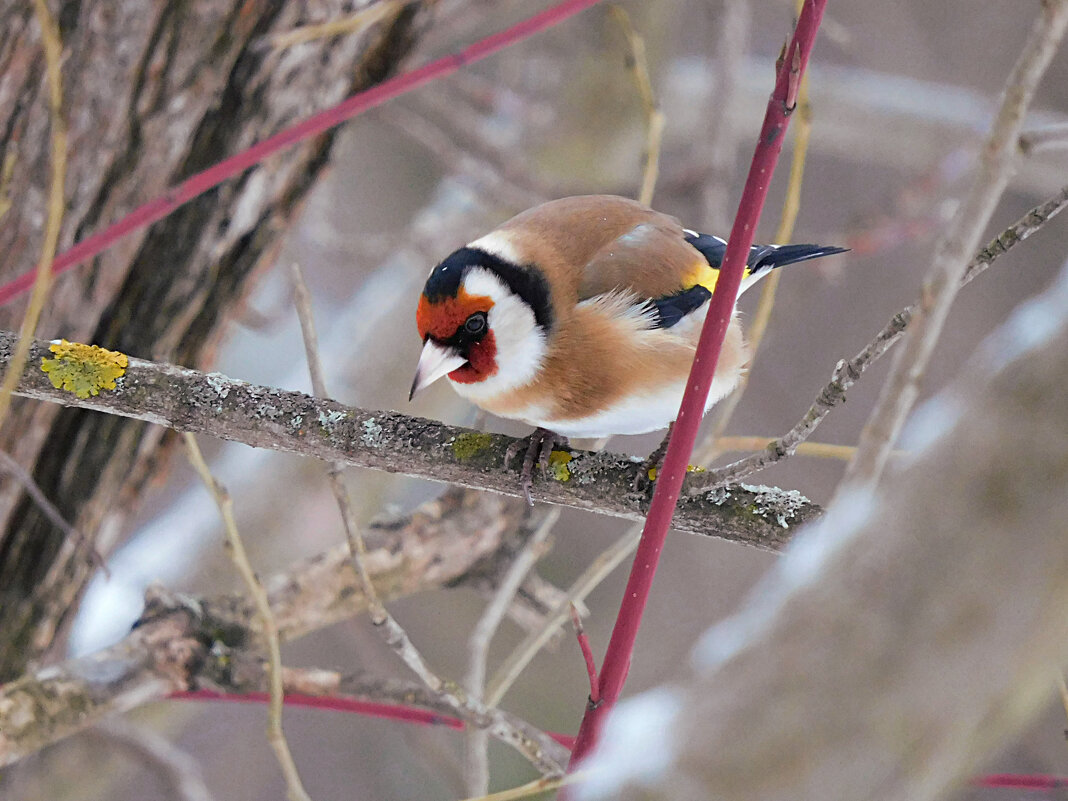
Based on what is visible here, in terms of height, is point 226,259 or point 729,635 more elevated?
point 226,259

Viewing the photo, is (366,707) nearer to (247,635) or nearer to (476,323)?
(247,635)

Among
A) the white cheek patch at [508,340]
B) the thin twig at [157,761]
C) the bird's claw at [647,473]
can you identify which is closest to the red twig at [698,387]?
the bird's claw at [647,473]

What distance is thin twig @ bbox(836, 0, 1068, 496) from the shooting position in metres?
0.44

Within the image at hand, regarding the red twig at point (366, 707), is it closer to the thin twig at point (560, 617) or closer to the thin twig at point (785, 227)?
the thin twig at point (560, 617)

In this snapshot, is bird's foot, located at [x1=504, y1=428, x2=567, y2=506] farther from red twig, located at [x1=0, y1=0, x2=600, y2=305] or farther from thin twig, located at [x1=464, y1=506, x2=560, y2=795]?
red twig, located at [x1=0, y1=0, x2=600, y2=305]

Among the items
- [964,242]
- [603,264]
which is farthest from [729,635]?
[603,264]

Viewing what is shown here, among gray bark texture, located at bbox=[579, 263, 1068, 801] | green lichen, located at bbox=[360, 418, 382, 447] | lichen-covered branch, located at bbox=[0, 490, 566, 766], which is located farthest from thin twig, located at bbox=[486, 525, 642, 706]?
gray bark texture, located at bbox=[579, 263, 1068, 801]

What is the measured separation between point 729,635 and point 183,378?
710 millimetres

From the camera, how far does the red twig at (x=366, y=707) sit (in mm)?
1072

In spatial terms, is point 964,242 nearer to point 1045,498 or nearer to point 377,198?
point 1045,498

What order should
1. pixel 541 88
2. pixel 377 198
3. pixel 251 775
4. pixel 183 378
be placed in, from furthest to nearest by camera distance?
pixel 377 198, pixel 251 775, pixel 541 88, pixel 183 378

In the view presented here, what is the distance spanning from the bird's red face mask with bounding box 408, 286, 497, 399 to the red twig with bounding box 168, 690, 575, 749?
384 mm

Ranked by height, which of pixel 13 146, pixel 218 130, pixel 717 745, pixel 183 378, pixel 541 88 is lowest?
pixel 717 745

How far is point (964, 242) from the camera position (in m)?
0.44
